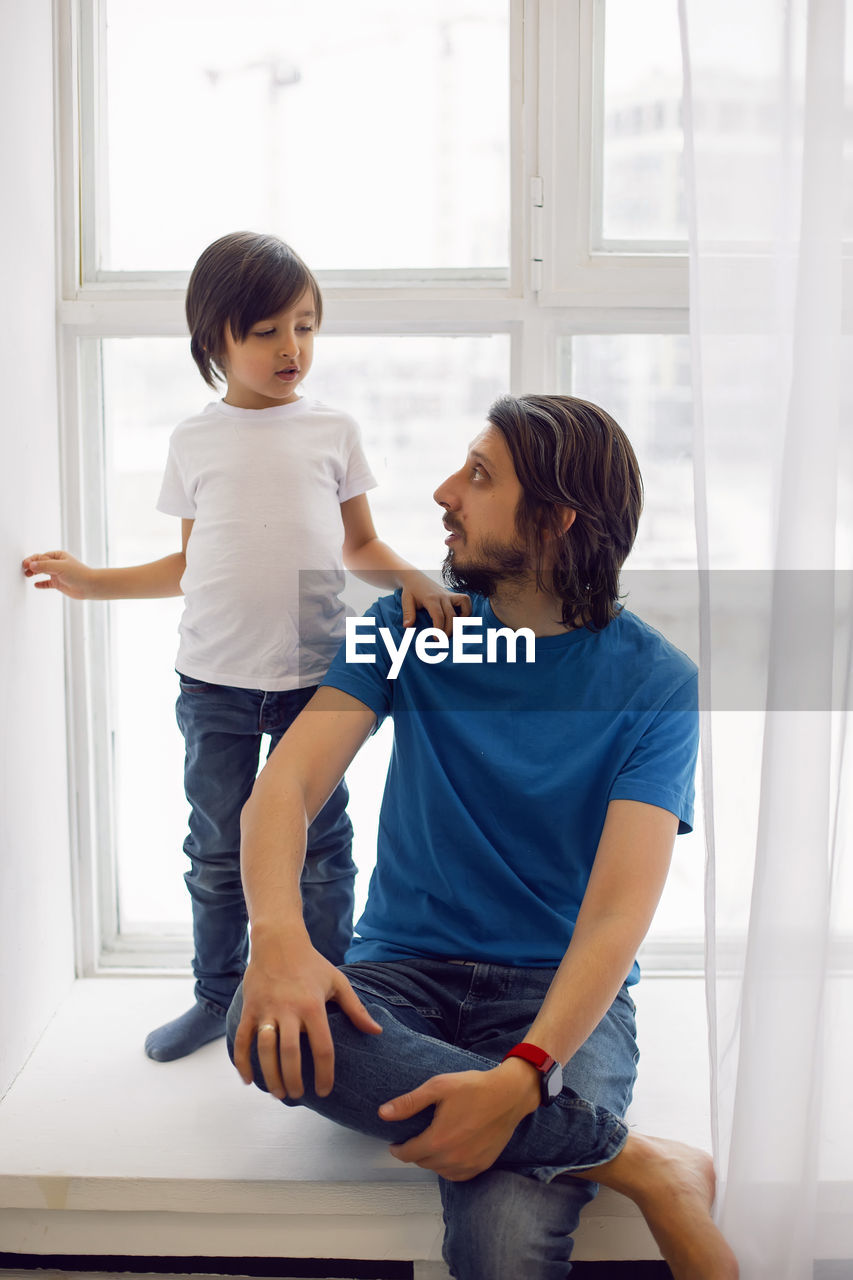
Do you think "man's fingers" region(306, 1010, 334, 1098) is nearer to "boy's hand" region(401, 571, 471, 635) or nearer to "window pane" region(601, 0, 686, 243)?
"boy's hand" region(401, 571, 471, 635)

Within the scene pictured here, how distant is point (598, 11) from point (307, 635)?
39.0 inches

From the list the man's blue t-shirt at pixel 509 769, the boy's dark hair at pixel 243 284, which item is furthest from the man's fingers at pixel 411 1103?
the boy's dark hair at pixel 243 284

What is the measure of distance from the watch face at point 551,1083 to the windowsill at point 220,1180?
26 centimetres

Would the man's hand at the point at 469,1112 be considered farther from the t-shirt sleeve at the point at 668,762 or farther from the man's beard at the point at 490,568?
the man's beard at the point at 490,568

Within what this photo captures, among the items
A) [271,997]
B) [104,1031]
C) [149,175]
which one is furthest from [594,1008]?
[149,175]

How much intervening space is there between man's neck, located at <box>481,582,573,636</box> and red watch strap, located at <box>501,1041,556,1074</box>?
1.60 feet

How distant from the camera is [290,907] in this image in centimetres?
108

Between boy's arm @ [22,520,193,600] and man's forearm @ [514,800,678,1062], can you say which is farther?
boy's arm @ [22,520,193,600]

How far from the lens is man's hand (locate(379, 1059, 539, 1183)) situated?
98 cm

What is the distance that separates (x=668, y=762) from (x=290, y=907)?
17.4 inches

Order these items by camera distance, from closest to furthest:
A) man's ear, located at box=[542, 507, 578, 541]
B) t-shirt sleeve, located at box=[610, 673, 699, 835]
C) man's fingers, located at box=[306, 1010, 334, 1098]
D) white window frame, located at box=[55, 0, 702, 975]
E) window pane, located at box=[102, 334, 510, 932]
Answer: man's fingers, located at box=[306, 1010, 334, 1098], t-shirt sleeve, located at box=[610, 673, 699, 835], man's ear, located at box=[542, 507, 578, 541], white window frame, located at box=[55, 0, 702, 975], window pane, located at box=[102, 334, 510, 932]

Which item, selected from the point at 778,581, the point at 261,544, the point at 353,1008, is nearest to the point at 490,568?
the point at 261,544

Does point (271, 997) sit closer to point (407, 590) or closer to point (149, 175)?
point (407, 590)

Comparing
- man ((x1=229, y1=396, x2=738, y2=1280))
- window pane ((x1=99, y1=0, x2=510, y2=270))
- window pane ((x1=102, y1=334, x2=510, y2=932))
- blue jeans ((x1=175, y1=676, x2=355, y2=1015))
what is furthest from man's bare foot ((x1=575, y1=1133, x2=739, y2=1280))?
window pane ((x1=99, y1=0, x2=510, y2=270))
